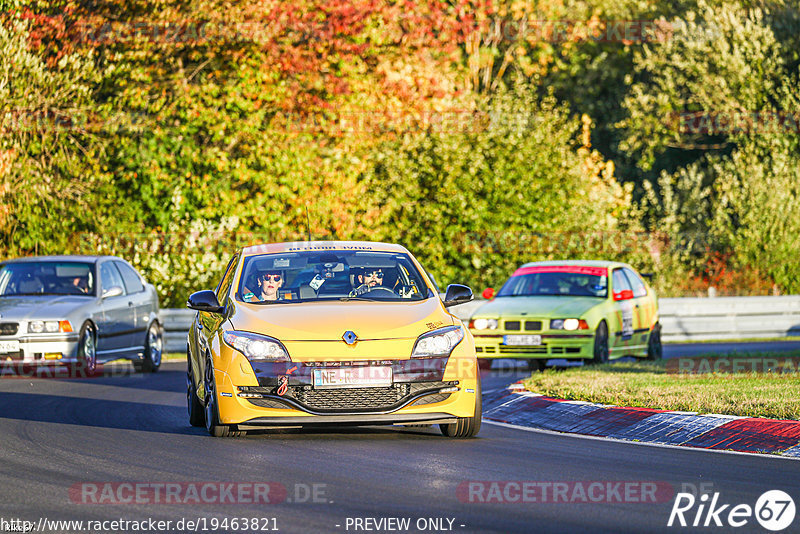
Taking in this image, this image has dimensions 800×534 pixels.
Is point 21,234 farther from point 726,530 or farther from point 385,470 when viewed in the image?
point 726,530

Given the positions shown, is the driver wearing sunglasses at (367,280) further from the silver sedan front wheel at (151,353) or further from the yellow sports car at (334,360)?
the silver sedan front wheel at (151,353)

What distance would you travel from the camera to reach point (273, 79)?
28.4 m

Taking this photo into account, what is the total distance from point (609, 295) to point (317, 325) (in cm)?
990

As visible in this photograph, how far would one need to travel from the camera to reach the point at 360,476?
8711 mm

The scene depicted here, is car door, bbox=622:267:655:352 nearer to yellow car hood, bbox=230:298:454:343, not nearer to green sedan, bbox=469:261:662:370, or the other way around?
green sedan, bbox=469:261:662:370

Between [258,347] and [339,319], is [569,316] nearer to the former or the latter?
[339,319]

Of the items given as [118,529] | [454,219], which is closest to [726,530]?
[118,529]

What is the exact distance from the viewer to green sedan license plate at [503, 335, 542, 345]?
18625mm

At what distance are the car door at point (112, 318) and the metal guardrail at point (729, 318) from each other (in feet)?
39.7

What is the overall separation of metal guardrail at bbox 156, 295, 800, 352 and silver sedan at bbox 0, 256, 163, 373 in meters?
11.4

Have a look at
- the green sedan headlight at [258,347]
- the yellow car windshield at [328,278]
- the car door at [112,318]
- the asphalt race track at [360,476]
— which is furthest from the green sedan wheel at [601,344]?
the green sedan headlight at [258,347]

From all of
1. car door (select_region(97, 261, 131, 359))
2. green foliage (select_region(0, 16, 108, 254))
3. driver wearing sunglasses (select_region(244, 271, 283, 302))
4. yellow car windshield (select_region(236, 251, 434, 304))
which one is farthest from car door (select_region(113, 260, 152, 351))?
driver wearing sunglasses (select_region(244, 271, 283, 302))

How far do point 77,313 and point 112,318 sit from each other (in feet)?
3.15

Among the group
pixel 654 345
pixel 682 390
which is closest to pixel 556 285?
pixel 654 345
